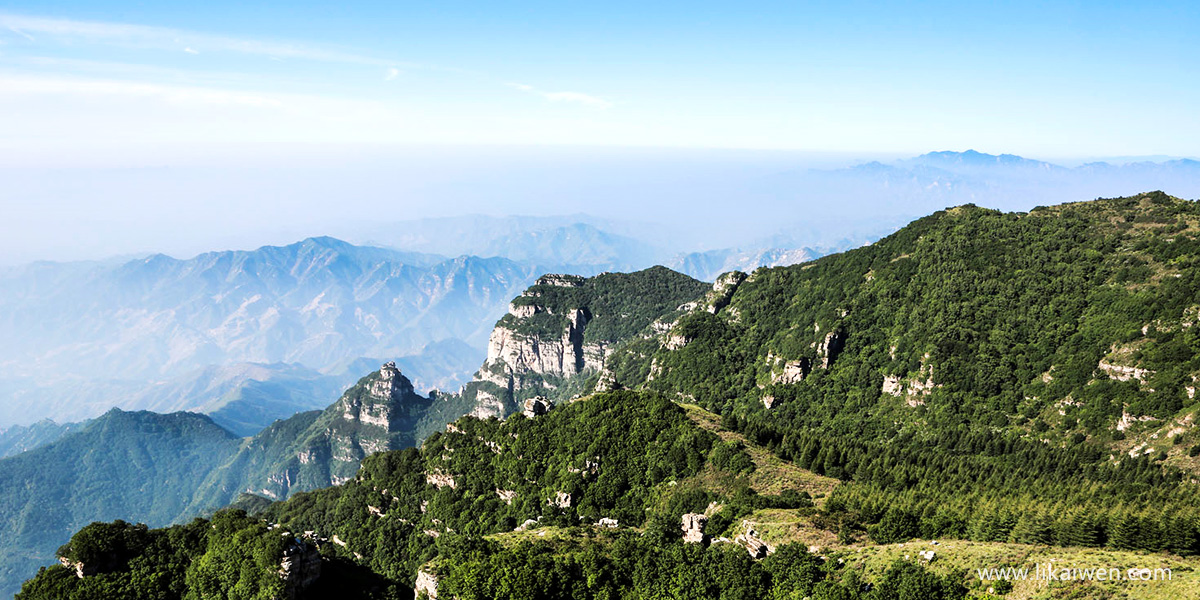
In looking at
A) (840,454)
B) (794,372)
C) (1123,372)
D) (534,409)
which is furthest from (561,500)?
Result: (1123,372)

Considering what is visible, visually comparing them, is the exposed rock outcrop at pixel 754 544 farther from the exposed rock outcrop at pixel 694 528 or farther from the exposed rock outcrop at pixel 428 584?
the exposed rock outcrop at pixel 428 584

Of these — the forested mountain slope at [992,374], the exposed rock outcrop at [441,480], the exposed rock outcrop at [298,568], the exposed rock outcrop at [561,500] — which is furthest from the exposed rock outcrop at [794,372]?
the exposed rock outcrop at [298,568]

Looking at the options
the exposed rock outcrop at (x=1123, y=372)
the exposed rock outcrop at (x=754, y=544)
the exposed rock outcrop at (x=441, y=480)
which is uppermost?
the exposed rock outcrop at (x=1123, y=372)

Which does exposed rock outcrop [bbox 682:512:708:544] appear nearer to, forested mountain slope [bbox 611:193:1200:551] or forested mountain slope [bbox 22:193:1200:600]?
forested mountain slope [bbox 22:193:1200:600]

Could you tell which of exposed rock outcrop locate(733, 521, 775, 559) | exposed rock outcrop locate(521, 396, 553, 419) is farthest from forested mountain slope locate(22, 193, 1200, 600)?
exposed rock outcrop locate(521, 396, 553, 419)

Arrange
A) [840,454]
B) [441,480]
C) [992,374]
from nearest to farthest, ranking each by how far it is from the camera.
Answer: [840,454] < [441,480] < [992,374]

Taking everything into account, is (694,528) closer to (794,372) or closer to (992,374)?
(992,374)

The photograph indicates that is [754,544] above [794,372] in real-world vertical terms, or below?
above

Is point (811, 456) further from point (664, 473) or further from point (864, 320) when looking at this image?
point (864, 320)

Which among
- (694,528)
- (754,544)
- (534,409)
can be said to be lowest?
(534,409)

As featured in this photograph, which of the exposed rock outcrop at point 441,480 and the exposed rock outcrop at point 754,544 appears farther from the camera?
the exposed rock outcrop at point 441,480

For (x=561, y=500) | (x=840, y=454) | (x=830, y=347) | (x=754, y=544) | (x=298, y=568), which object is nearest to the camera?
(x=298, y=568)
